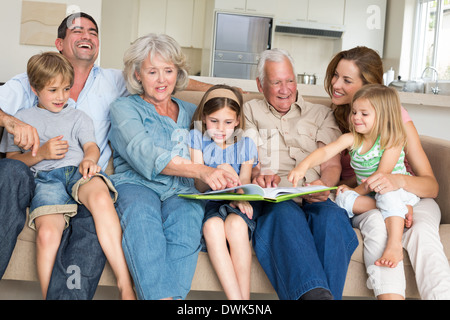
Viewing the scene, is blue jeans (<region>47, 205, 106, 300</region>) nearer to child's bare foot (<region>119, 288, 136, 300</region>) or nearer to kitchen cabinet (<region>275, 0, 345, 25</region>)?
child's bare foot (<region>119, 288, 136, 300</region>)

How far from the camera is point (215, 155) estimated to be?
1.85m

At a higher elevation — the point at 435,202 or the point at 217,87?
the point at 217,87

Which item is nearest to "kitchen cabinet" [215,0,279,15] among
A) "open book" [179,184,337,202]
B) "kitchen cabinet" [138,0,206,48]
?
"kitchen cabinet" [138,0,206,48]

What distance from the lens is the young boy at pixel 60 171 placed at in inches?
60.0

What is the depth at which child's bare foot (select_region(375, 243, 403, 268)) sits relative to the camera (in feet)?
5.09

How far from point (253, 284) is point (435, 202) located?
84cm

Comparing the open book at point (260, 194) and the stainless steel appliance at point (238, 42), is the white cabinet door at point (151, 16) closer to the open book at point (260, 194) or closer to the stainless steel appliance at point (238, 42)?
the stainless steel appliance at point (238, 42)

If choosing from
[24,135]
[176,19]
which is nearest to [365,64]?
[24,135]

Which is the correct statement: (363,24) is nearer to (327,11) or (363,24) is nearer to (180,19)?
→ (327,11)

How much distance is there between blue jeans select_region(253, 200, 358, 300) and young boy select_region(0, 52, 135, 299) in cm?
47

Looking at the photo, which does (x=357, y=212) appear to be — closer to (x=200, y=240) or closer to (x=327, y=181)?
(x=327, y=181)

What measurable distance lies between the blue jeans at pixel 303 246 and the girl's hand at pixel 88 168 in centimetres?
59

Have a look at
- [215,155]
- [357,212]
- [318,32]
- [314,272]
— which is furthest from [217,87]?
[318,32]

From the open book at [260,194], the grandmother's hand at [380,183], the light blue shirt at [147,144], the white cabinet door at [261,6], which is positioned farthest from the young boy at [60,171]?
the white cabinet door at [261,6]
